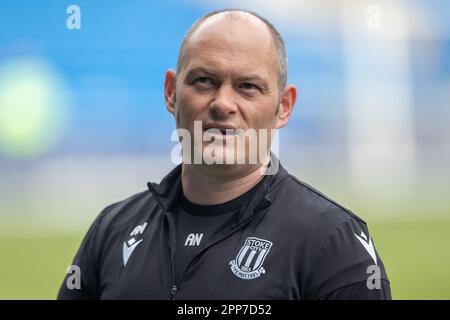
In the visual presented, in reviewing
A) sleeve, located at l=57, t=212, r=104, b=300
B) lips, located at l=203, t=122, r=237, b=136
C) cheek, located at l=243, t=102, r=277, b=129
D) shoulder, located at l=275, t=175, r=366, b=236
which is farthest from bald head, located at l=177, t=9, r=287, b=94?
sleeve, located at l=57, t=212, r=104, b=300

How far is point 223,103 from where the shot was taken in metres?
1.99

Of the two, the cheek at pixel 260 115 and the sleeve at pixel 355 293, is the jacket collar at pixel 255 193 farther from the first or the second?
the sleeve at pixel 355 293

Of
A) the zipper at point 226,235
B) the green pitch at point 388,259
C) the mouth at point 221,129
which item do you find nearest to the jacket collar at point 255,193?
the zipper at point 226,235

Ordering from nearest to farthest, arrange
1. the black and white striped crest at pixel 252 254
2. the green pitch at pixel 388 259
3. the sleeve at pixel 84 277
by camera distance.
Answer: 1. the black and white striped crest at pixel 252 254
2. the sleeve at pixel 84 277
3. the green pitch at pixel 388 259

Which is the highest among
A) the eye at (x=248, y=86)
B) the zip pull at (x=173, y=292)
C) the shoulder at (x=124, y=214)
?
the eye at (x=248, y=86)

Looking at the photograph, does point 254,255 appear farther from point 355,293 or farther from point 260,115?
point 260,115

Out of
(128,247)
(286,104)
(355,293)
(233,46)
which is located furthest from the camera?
(286,104)

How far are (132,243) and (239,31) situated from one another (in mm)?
802

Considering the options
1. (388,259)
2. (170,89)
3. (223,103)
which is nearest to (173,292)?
(223,103)

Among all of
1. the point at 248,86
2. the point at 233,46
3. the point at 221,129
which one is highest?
the point at 233,46

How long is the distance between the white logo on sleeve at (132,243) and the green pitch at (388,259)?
565cm

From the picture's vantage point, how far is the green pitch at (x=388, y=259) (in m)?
7.78

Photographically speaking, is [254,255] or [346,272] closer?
[346,272]
